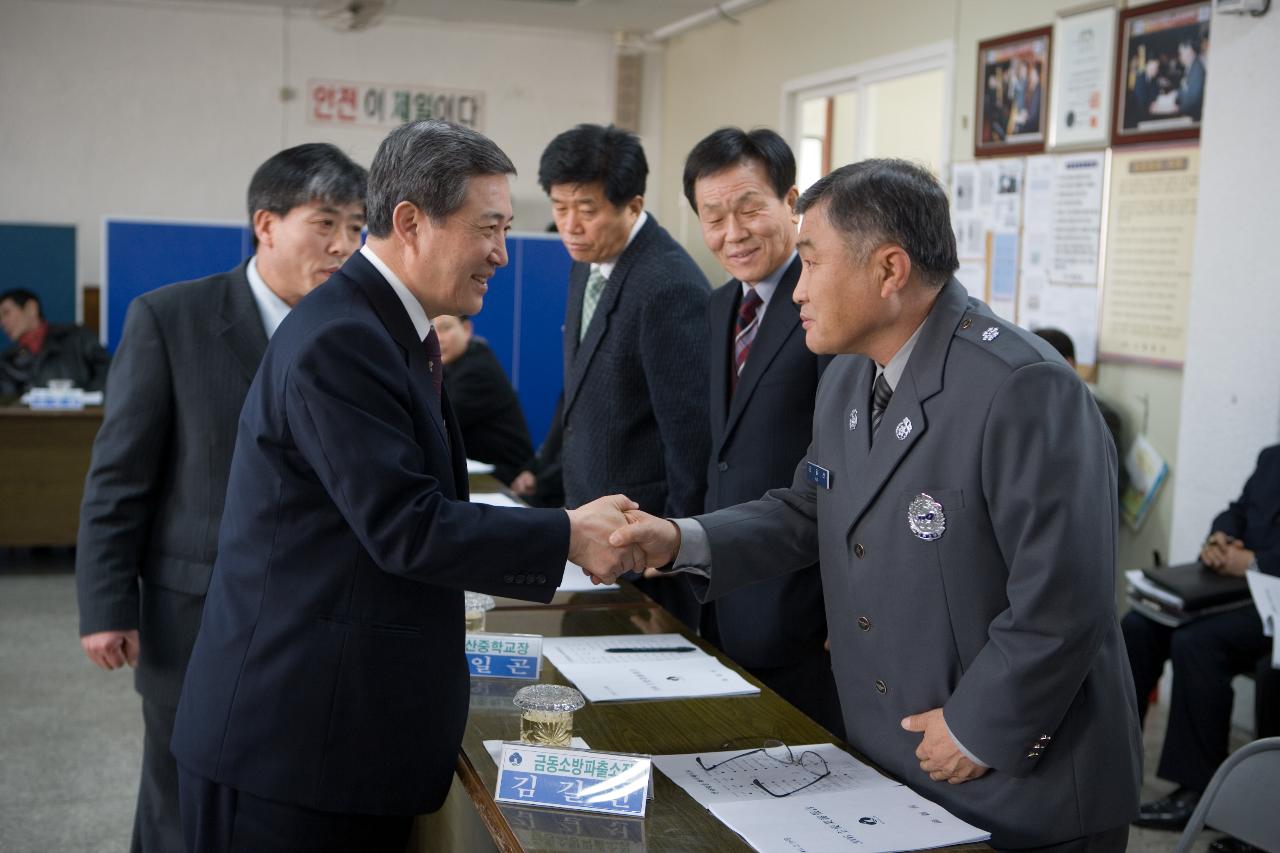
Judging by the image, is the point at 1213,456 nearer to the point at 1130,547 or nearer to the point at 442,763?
the point at 1130,547

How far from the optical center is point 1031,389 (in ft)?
5.23

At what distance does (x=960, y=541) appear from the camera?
5.39 feet

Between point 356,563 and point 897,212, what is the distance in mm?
→ 860

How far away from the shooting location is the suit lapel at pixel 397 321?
5.36 feet

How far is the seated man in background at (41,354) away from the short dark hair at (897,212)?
20.2ft

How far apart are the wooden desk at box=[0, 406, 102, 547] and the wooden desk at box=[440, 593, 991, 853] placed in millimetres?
4576

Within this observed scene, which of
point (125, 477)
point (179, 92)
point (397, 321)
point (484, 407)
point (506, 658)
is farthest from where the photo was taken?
point (179, 92)

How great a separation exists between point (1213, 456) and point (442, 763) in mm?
3672

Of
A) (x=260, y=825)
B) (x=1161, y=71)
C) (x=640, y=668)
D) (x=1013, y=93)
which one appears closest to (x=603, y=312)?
(x=640, y=668)

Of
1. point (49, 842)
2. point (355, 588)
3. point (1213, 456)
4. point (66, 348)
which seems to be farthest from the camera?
point (66, 348)

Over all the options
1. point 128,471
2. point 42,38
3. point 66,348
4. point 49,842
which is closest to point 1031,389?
Answer: point 128,471

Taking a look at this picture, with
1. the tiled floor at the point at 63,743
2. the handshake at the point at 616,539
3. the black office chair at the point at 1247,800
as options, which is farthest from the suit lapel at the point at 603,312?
the tiled floor at the point at 63,743

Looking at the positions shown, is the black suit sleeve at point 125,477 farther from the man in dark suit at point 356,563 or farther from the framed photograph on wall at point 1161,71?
the framed photograph on wall at point 1161,71

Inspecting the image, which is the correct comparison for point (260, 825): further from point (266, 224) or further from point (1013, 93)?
point (1013, 93)
